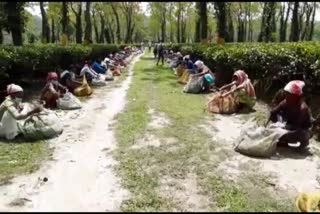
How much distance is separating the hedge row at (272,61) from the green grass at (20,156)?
5509 mm

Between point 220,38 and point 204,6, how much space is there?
5.01 metres

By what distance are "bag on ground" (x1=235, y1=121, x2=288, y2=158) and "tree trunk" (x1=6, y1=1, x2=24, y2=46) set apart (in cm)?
1631

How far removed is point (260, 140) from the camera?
793 centimetres

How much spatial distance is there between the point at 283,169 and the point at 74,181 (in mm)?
3107

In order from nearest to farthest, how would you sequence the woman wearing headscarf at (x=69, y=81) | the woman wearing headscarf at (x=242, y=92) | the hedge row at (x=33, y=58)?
the woman wearing headscarf at (x=242, y=92) → the hedge row at (x=33, y=58) → the woman wearing headscarf at (x=69, y=81)

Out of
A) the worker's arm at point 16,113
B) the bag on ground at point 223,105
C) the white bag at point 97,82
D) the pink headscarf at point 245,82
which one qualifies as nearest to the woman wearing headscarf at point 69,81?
the white bag at point 97,82

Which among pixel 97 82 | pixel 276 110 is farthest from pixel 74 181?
pixel 97 82

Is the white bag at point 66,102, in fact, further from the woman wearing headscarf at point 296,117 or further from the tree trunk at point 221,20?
the tree trunk at point 221,20

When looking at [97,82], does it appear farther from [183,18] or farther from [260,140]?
[183,18]

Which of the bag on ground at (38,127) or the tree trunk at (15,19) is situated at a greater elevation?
the tree trunk at (15,19)

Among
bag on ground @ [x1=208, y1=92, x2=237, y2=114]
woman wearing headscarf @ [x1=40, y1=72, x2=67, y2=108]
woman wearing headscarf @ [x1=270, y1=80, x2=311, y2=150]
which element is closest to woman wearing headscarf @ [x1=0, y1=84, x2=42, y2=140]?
woman wearing headscarf @ [x1=40, y1=72, x2=67, y2=108]

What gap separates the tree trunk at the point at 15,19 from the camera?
878 inches

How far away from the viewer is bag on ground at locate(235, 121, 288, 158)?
7859 millimetres

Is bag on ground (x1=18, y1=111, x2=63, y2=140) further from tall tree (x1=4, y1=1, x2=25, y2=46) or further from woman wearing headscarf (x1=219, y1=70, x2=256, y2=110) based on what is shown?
tall tree (x1=4, y1=1, x2=25, y2=46)
